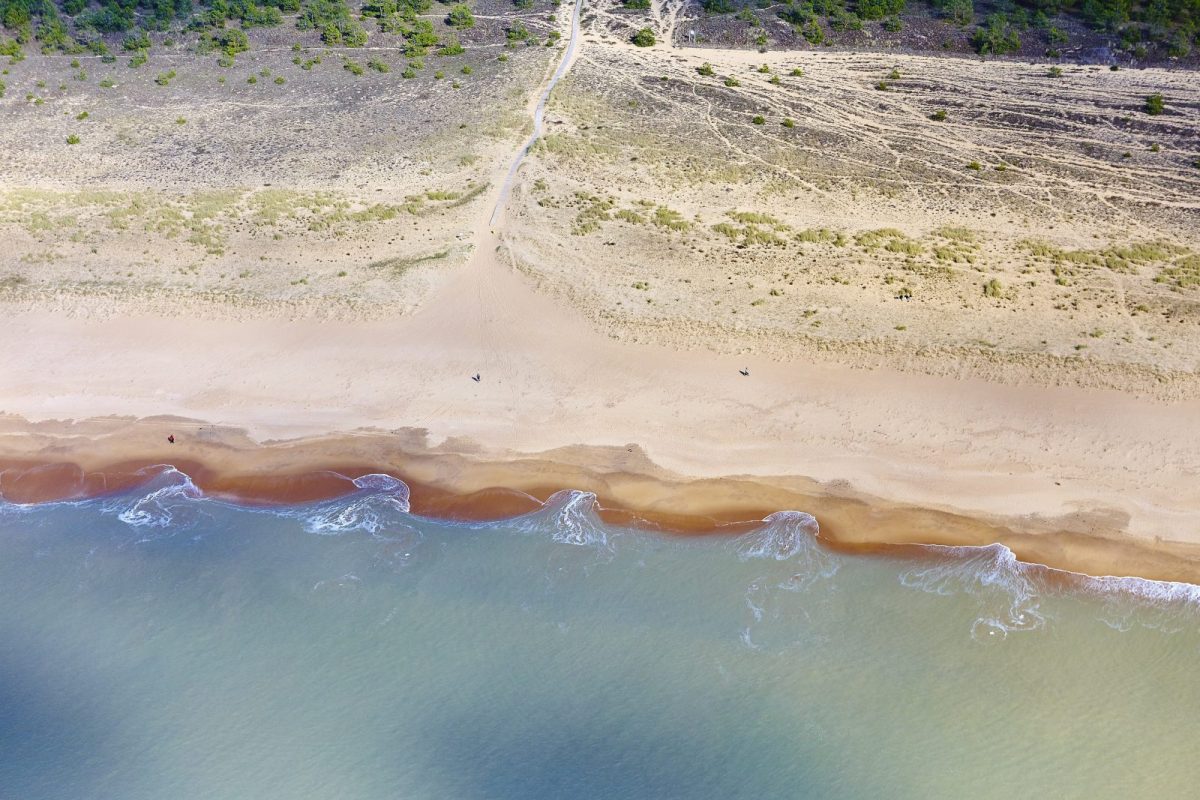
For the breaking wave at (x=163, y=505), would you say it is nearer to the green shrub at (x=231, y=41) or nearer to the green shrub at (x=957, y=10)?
the green shrub at (x=231, y=41)

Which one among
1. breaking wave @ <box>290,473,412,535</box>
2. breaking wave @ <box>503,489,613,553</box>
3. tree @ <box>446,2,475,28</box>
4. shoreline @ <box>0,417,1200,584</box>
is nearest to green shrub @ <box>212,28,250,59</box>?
tree @ <box>446,2,475,28</box>

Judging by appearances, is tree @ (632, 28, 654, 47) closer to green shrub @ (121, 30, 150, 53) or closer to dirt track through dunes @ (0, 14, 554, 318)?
dirt track through dunes @ (0, 14, 554, 318)

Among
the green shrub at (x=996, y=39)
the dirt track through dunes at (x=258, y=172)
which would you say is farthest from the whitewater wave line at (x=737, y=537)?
the green shrub at (x=996, y=39)

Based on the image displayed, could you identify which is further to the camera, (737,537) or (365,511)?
(365,511)

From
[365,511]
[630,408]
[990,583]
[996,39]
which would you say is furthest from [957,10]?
[365,511]

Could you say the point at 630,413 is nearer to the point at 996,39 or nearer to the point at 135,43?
the point at 996,39

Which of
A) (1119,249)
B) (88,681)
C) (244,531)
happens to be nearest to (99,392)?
(244,531)

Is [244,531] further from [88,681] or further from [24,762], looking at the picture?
[24,762]
